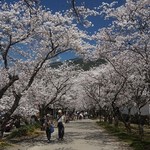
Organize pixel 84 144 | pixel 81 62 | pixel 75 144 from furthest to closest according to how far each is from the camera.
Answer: pixel 81 62 < pixel 75 144 < pixel 84 144

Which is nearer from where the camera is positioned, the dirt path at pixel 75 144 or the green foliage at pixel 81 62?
the dirt path at pixel 75 144

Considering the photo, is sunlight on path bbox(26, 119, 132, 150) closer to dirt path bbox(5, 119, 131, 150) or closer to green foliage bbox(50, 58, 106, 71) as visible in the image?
dirt path bbox(5, 119, 131, 150)

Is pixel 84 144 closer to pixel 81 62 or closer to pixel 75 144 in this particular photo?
pixel 75 144

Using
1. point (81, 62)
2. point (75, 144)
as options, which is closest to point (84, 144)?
point (75, 144)

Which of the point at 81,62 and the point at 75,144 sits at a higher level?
the point at 81,62

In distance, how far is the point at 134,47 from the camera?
20562 millimetres

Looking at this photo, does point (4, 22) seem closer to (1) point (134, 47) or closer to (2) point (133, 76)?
(1) point (134, 47)

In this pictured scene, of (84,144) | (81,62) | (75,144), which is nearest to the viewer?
(84,144)

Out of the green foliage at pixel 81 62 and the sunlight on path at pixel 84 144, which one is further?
the green foliage at pixel 81 62

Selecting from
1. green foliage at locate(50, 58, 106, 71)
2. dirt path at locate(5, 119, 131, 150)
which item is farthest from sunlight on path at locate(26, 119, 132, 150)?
green foliage at locate(50, 58, 106, 71)

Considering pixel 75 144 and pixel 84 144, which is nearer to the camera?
pixel 84 144

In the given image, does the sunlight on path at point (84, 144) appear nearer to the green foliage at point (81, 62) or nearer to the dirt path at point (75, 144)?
the dirt path at point (75, 144)

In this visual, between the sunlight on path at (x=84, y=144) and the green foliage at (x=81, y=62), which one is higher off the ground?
the green foliage at (x=81, y=62)

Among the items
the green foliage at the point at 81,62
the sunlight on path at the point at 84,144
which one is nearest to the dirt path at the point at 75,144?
the sunlight on path at the point at 84,144
